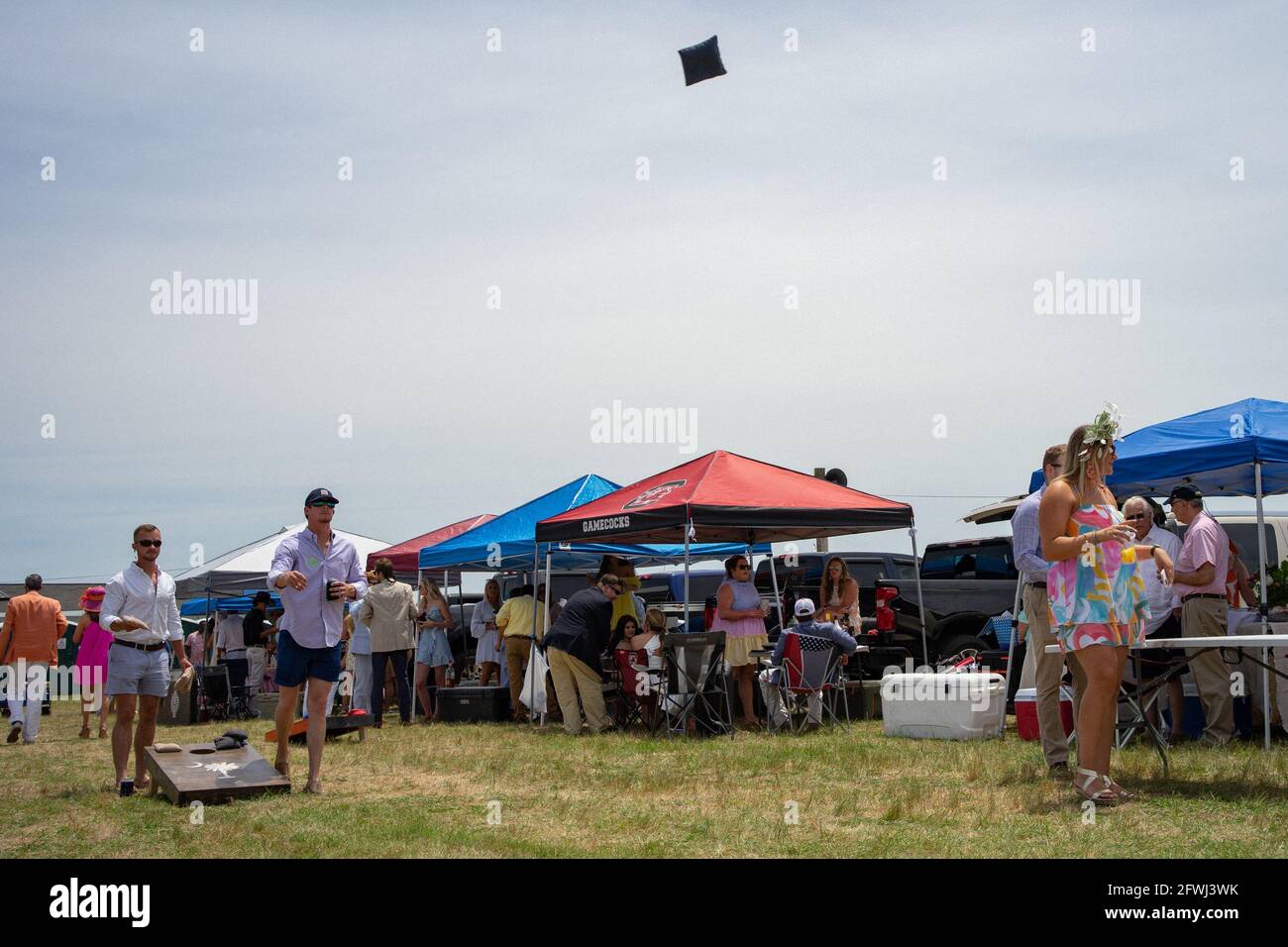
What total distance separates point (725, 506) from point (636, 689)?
184 cm

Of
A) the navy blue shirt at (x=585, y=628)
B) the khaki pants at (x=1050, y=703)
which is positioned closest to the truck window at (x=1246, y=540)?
the navy blue shirt at (x=585, y=628)

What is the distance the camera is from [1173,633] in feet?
31.6

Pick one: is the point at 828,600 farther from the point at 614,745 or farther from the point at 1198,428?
the point at 1198,428

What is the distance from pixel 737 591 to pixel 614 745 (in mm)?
2129

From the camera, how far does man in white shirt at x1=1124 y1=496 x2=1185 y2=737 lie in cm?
906

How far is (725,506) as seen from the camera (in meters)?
12.1

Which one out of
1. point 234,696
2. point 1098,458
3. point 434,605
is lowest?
point 234,696

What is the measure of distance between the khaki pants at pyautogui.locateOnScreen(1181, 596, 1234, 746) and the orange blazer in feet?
34.1

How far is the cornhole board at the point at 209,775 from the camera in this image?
7.45 m

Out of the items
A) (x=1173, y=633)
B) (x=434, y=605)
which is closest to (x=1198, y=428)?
(x=1173, y=633)

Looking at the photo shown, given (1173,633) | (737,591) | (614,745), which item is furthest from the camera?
(737,591)

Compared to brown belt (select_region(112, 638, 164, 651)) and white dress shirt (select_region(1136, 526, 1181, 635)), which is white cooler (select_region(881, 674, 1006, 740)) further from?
brown belt (select_region(112, 638, 164, 651))

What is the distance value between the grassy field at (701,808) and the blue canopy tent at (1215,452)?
1932 mm

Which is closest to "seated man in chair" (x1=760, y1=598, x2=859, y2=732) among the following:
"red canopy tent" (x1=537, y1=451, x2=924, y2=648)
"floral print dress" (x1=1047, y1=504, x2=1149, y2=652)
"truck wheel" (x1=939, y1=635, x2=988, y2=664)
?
"red canopy tent" (x1=537, y1=451, x2=924, y2=648)
